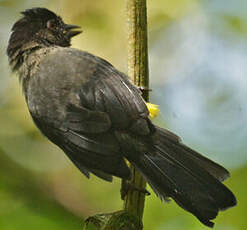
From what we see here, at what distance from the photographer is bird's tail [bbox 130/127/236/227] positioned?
3389 millimetres

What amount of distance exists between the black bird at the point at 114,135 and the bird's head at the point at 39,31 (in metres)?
0.50

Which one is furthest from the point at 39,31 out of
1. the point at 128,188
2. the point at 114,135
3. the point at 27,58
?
the point at 128,188

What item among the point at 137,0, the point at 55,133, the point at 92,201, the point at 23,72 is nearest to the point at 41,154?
the point at 92,201

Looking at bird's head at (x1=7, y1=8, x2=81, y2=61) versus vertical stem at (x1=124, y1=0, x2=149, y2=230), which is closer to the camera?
vertical stem at (x1=124, y1=0, x2=149, y2=230)

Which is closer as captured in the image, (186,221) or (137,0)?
(137,0)

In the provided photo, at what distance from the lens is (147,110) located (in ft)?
12.3

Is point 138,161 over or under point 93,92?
under

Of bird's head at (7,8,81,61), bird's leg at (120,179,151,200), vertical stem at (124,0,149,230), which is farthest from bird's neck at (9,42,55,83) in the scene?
bird's leg at (120,179,151,200)

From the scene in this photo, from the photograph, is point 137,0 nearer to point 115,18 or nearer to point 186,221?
point 186,221

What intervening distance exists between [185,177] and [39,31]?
1864 millimetres

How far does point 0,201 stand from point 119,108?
41.7 inches

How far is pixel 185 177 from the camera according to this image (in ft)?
11.7

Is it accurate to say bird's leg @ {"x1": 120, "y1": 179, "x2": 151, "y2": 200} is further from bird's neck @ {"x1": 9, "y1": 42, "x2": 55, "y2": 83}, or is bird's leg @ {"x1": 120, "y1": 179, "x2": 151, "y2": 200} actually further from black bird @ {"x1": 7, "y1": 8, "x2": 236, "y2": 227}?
bird's neck @ {"x1": 9, "y1": 42, "x2": 55, "y2": 83}

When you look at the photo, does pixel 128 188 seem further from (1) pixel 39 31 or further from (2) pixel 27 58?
(1) pixel 39 31
